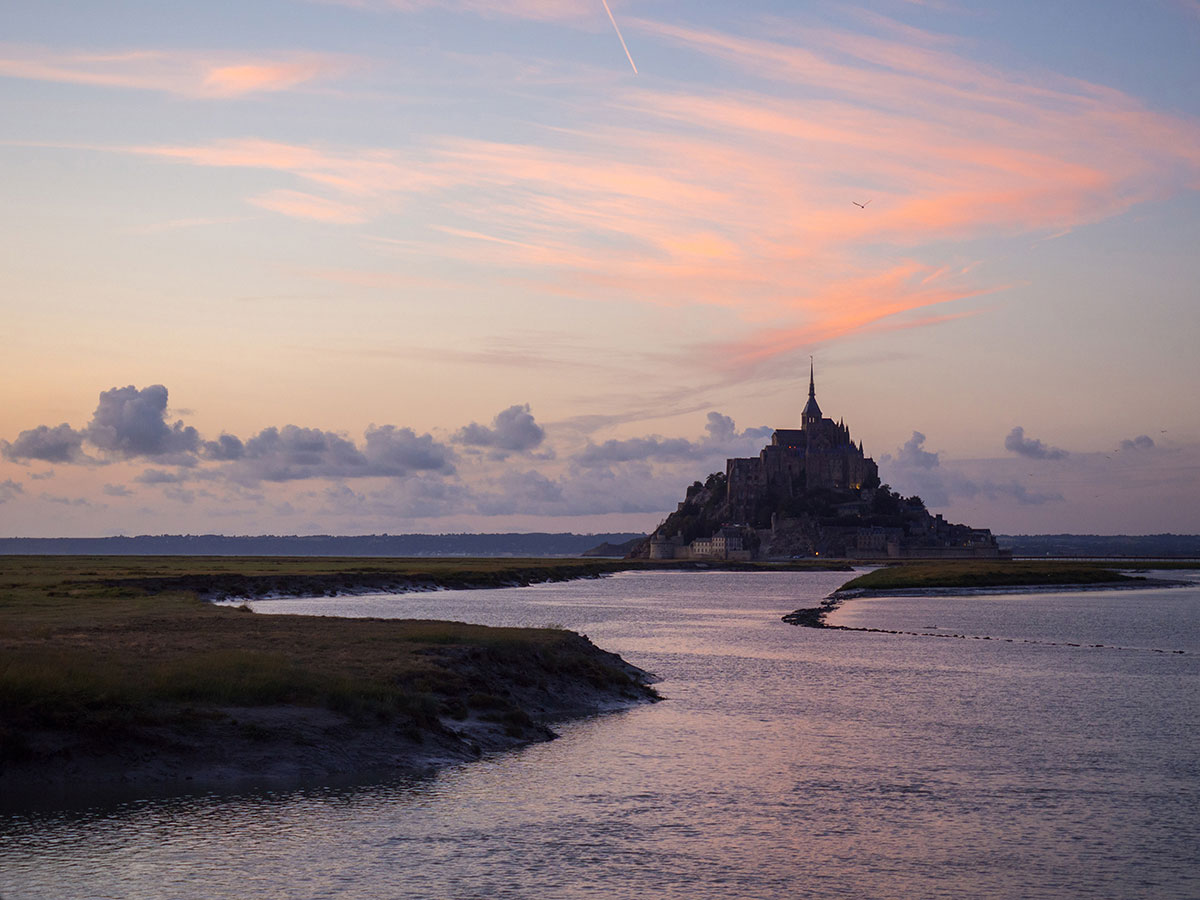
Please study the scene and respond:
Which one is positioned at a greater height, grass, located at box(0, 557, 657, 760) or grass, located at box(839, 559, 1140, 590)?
grass, located at box(0, 557, 657, 760)

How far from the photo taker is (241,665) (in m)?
28.7

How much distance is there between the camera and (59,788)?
21.7 metres

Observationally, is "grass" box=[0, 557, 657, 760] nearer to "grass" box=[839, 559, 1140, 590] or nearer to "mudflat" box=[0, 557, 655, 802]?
"mudflat" box=[0, 557, 655, 802]

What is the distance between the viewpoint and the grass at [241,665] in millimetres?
23875

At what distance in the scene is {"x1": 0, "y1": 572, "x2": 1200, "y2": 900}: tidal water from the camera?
17.2 m

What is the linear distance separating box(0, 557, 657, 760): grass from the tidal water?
326 cm

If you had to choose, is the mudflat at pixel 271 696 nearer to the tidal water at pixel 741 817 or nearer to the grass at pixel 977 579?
the tidal water at pixel 741 817

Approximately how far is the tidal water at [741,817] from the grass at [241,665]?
3255 mm

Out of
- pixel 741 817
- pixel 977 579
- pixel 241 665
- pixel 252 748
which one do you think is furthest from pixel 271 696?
pixel 977 579

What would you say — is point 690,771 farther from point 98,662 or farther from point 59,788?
point 98,662

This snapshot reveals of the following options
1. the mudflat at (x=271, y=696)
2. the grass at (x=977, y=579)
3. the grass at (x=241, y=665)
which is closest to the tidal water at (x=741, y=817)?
the mudflat at (x=271, y=696)

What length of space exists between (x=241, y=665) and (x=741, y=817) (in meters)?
14.0

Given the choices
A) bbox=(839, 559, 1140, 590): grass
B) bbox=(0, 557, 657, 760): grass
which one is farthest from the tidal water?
bbox=(839, 559, 1140, 590): grass

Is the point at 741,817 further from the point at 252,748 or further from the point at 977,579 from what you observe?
the point at 977,579
